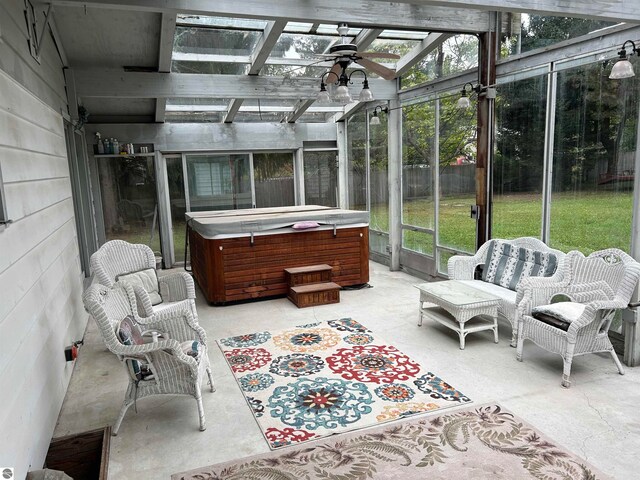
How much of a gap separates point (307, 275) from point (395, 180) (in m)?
2.26

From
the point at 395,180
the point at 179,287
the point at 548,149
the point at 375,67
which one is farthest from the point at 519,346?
the point at 395,180

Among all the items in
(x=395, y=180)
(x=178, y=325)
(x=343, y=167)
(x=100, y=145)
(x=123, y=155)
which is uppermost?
(x=100, y=145)

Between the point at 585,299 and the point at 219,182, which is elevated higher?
the point at 219,182

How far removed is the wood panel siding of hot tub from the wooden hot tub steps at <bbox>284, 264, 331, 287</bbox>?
0.13 m

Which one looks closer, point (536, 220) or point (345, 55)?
point (345, 55)

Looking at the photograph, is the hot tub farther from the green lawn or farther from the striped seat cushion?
the striped seat cushion

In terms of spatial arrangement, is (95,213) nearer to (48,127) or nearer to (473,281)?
(48,127)

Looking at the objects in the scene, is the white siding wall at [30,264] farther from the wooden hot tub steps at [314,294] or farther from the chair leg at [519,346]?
the chair leg at [519,346]

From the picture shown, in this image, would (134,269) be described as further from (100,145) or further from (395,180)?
(395,180)

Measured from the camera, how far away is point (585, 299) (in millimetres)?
3533

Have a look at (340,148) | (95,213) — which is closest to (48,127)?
(95,213)

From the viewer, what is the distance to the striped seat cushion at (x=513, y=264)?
4.00 m

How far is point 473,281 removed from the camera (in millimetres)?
4668

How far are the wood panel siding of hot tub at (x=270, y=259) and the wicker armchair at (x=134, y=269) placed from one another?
99 cm
